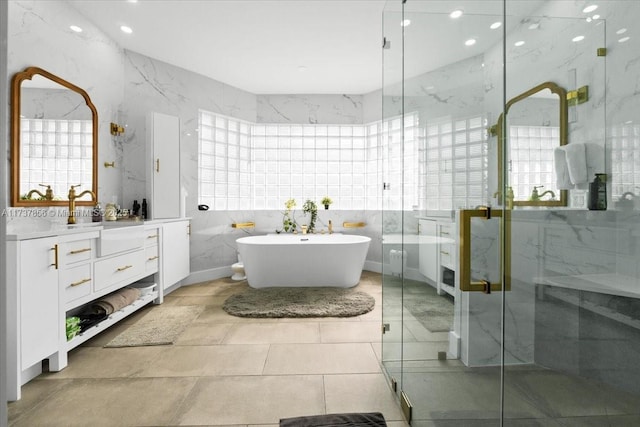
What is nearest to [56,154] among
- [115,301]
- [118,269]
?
[118,269]

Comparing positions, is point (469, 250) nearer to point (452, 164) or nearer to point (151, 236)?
point (452, 164)

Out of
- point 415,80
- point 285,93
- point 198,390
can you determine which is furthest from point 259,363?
point 285,93

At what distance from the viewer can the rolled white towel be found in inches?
24.0

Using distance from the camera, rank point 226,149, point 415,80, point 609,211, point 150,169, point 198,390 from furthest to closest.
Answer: point 226,149 < point 150,169 < point 198,390 < point 415,80 < point 609,211

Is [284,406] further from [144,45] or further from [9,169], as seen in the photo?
[144,45]

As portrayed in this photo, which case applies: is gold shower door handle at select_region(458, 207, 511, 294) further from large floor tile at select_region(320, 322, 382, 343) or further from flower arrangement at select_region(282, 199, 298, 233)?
flower arrangement at select_region(282, 199, 298, 233)

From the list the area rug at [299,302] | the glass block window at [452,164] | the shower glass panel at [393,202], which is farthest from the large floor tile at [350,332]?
the glass block window at [452,164]

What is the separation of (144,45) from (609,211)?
14.3 ft

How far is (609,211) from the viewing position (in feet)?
1.81

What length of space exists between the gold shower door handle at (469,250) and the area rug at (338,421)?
917 mm

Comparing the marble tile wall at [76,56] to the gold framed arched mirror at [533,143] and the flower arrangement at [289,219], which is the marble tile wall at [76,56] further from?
the gold framed arched mirror at [533,143]

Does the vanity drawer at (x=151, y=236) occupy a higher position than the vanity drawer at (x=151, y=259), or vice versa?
the vanity drawer at (x=151, y=236)

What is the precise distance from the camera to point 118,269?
2.70m

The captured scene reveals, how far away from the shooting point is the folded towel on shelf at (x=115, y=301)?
2.58m
